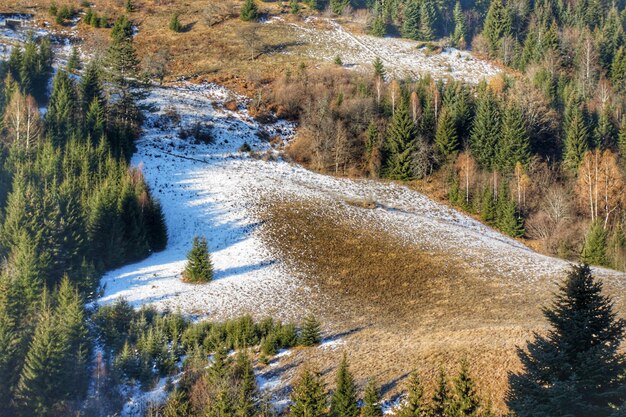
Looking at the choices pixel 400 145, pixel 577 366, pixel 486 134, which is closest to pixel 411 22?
pixel 486 134

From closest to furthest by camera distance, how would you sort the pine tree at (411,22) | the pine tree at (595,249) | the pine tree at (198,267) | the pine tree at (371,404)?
the pine tree at (371,404), the pine tree at (198,267), the pine tree at (595,249), the pine tree at (411,22)

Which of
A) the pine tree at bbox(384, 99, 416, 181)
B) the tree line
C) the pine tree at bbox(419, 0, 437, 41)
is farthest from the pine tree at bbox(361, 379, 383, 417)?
the pine tree at bbox(419, 0, 437, 41)

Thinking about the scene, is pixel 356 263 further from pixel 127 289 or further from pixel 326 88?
pixel 326 88

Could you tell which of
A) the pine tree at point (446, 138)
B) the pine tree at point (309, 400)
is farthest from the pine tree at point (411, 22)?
the pine tree at point (309, 400)

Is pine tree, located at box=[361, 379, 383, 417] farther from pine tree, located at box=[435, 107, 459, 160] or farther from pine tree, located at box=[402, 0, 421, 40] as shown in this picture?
pine tree, located at box=[402, 0, 421, 40]

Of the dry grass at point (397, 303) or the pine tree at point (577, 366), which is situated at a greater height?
the pine tree at point (577, 366)

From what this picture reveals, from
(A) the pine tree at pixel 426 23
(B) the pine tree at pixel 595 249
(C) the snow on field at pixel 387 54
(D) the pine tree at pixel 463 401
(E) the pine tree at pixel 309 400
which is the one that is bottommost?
(B) the pine tree at pixel 595 249

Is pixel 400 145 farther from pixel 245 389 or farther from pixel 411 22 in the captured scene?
pixel 411 22

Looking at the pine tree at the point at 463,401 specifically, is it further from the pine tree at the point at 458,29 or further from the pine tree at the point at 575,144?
the pine tree at the point at 458,29

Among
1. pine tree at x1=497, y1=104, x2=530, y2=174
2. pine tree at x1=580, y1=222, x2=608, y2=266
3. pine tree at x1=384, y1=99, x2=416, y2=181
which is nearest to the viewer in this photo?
pine tree at x1=580, y1=222, x2=608, y2=266
